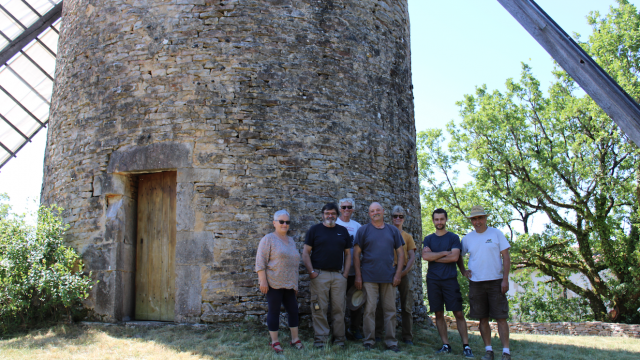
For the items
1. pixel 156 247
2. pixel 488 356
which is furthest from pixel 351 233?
pixel 156 247

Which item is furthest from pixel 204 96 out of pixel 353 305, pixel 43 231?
pixel 353 305

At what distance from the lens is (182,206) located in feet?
19.9

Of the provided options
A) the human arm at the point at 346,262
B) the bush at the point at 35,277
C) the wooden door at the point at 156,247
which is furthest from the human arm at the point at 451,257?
the bush at the point at 35,277

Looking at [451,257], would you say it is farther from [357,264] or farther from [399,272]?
[357,264]

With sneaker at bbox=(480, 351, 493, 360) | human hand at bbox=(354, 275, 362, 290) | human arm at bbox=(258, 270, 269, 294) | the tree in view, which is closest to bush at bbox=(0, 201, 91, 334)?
human arm at bbox=(258, 270, 269, 294)

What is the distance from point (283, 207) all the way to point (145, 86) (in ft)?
8.13

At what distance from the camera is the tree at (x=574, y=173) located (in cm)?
1434

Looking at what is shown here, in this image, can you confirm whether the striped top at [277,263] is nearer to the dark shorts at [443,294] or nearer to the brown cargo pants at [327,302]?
the brown cargo pants at [327,302]

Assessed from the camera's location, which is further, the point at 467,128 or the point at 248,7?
the point at 467,128

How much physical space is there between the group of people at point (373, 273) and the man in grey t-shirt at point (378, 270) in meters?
0.01

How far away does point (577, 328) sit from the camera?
12.1 meters

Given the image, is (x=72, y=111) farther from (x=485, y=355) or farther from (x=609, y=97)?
(x=609, y=97)

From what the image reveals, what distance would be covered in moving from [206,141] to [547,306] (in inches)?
607

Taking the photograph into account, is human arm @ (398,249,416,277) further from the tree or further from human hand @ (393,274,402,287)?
the tree
